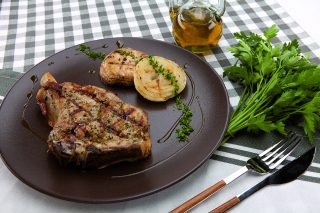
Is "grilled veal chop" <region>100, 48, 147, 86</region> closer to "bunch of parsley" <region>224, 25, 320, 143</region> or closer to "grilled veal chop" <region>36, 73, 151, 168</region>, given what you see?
"grilled veal chop" <region>36, 73, 151, 168</region>

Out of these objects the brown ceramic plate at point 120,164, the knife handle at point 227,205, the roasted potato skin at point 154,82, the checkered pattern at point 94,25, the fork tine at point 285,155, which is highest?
the roasted potato skin at point 154,82

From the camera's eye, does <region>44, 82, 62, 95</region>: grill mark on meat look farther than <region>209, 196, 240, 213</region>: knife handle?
Yes

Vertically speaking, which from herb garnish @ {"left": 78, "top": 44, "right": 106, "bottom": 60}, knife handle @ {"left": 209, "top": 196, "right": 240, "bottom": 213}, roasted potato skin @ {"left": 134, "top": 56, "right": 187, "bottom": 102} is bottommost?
knife handle @ {"left": 209, "top": 196, "right": 240, "bottom": 213}

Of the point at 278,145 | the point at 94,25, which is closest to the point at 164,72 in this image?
the point at 278,145

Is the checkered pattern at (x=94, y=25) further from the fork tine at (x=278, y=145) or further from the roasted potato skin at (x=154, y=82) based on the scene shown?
the fork tine at (x=278, y=145)

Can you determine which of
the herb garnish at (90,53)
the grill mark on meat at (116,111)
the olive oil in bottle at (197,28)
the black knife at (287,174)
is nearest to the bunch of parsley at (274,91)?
the black knife at (287,174)

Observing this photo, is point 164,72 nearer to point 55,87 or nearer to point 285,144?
point 55,87

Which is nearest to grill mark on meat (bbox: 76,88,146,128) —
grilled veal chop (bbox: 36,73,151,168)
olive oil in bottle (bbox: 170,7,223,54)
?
grilled veal chop (bbox: 36,73,151,168)
